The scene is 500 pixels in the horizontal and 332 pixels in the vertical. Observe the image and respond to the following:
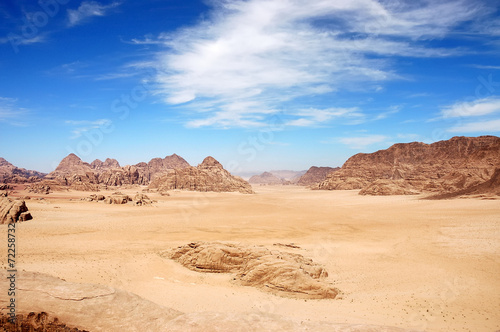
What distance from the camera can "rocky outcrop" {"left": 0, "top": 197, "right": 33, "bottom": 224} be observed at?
2708 cm

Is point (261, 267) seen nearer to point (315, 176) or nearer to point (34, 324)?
point (34, 324)

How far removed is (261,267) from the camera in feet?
45.2

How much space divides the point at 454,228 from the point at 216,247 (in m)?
21.6

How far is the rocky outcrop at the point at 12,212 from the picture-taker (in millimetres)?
27078

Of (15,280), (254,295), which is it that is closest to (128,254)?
(254,295)

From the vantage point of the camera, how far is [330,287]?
12648mm

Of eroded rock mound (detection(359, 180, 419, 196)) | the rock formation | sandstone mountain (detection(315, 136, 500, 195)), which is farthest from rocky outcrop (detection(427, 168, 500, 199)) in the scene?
the rock formation

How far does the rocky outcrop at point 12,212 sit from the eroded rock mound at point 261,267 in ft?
61.8

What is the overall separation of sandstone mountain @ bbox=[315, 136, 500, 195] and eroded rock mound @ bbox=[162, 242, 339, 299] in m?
54.8

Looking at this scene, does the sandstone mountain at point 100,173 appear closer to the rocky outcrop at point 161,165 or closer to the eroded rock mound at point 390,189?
the rocky outcrop at point 161,165

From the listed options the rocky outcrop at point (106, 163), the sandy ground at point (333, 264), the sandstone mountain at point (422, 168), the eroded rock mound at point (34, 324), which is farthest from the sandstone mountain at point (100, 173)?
the eroded rock mound at point (34, 324)

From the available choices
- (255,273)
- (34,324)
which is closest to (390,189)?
(255,273)

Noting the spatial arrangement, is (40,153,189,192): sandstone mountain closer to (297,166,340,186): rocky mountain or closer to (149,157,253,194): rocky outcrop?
(149,157,253,194): rocky outcrop

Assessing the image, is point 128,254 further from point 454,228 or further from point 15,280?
point 454,228
